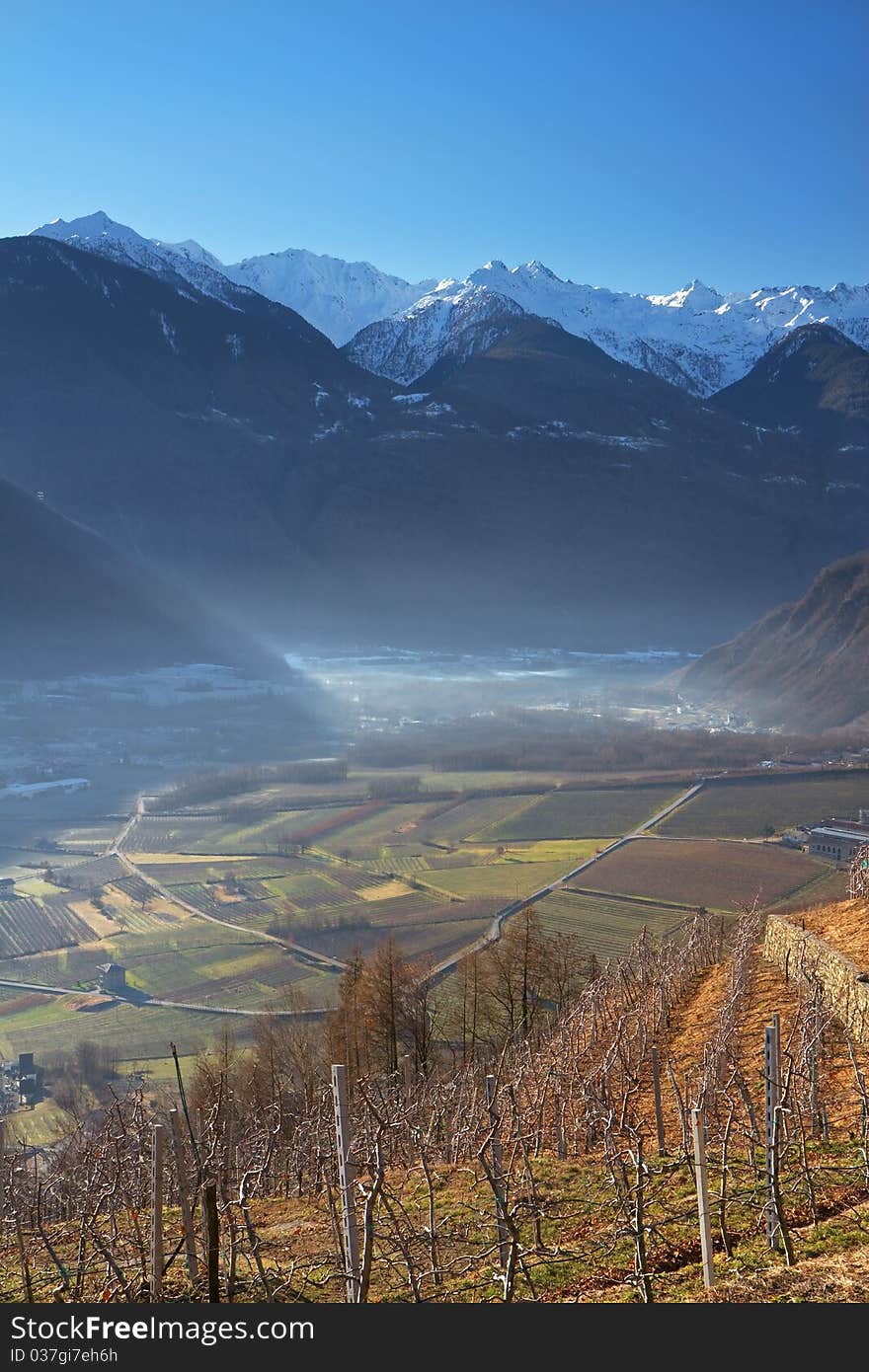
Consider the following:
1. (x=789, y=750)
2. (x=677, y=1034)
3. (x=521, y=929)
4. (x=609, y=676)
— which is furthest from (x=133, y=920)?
(x=609, y=676)

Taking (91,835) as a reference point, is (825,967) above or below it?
above

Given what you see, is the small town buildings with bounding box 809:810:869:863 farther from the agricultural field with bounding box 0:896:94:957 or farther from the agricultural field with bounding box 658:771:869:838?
the agricultural field with bounding box 0:896:94:957

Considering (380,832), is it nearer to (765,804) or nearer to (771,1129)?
(765,804)

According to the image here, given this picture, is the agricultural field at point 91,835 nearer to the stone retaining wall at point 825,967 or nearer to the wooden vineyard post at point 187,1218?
the stone retaining wall at point 825,967

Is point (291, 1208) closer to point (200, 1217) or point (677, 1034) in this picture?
point (200, 1217)

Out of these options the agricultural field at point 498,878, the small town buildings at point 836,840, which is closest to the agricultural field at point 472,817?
the agricultural field at point 498,878

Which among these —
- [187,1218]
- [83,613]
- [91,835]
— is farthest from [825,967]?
[83,613]
